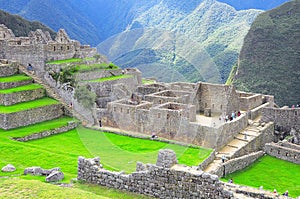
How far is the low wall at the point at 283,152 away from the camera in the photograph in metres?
19.7

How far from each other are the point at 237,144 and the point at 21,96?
38.0 ft

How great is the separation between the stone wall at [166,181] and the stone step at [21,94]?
1315cm

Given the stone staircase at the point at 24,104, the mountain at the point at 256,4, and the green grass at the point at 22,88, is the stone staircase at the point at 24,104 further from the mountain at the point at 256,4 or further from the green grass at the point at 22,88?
the mountain at the point at 256,4

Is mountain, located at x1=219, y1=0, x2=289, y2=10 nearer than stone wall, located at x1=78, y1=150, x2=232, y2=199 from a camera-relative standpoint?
No

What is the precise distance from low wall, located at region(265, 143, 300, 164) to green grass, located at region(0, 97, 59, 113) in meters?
11.6

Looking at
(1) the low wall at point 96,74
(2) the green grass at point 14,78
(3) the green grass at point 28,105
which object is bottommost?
(3) the green grass at point 28,105

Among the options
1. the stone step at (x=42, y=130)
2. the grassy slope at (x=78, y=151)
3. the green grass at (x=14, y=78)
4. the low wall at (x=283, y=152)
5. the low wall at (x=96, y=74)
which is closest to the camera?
the grassy slope at (x=78, y=151)

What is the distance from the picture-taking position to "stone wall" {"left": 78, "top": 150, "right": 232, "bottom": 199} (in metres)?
8.33

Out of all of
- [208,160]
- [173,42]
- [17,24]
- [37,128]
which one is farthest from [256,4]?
[173,42]

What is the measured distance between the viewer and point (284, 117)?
2409 cm

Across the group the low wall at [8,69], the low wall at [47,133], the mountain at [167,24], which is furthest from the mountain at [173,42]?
the low wall at [8,69]

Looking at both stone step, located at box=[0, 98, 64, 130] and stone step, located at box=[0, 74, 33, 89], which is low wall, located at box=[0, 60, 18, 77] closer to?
stone step, located at box=[0, 74, 33, 89]

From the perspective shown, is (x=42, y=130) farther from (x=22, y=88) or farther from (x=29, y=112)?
(x=22, y=88)

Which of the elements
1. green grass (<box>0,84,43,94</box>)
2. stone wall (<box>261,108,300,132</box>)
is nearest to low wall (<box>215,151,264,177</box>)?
stone wall (<box>261,108,300,132</box>)
